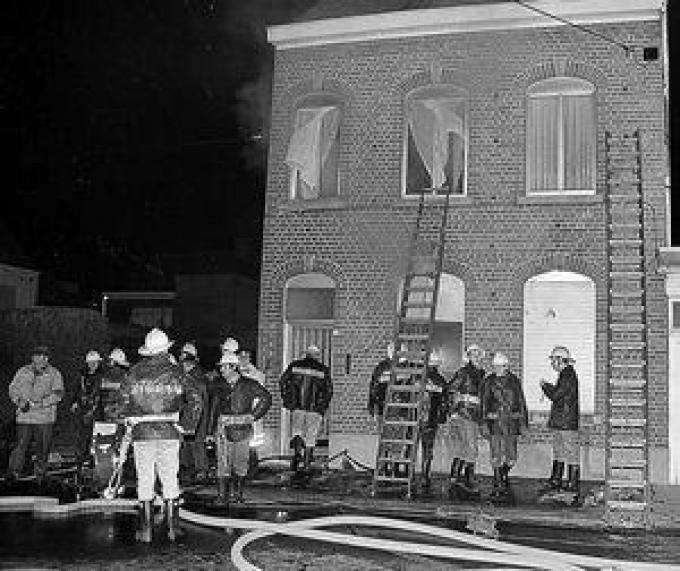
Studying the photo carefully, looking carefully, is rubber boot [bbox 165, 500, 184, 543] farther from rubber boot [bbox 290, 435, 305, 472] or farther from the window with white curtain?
the window with white curtain

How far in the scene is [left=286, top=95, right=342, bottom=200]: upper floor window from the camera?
48.5 ft

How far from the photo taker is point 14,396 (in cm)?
1230

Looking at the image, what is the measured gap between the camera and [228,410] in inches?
389

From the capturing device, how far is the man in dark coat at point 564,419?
11.4 meters

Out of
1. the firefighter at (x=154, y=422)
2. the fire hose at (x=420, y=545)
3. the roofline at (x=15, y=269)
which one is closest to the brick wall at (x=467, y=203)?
the fire hose at (x=420, y=545)

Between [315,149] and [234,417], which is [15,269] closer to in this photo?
[315,149]

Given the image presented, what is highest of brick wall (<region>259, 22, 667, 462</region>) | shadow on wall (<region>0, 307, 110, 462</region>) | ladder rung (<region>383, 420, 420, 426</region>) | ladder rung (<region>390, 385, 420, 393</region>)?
brick wall (<region>259, 22, 667, 462</region>)

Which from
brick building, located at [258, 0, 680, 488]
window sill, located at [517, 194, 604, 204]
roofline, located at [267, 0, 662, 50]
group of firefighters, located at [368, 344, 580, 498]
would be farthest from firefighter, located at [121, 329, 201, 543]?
roofline, located at [267, 0, 662, 50]

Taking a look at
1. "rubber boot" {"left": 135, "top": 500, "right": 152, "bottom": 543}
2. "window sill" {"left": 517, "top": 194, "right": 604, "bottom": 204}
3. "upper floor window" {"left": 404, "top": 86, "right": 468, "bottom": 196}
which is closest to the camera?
"rubber boot" {"left": 135, "top": 500, "right": 152, "bottom": 543}

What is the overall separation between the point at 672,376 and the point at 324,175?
6640 mm

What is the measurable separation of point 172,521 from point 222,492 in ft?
6.10

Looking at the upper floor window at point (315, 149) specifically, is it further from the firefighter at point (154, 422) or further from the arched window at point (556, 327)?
the firefighter at point (154, 422)

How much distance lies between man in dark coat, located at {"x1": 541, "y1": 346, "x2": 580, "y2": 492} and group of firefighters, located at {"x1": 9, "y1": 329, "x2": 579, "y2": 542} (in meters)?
0.01

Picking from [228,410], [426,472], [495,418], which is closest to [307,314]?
[426,472]
